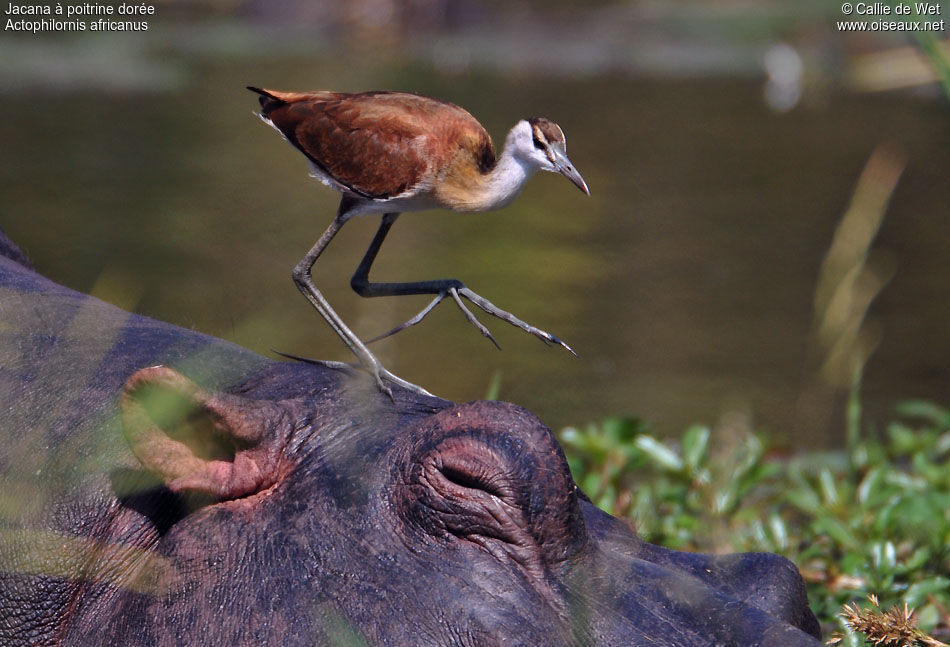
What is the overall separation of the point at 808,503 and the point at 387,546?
6.77 ft

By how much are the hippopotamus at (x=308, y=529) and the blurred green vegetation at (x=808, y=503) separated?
47.7 inches

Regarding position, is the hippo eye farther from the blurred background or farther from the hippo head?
the blurred background

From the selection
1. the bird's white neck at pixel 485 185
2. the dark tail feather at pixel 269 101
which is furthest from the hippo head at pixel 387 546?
the dark tail feather at pixel 269 101

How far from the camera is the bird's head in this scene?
2.09 m

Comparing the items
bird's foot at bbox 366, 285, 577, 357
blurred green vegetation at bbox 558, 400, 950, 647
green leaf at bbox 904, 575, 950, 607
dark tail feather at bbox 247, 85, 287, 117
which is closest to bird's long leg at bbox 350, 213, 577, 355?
bird's foot at bbox 366, 285, 577, 357

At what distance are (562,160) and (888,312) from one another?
14.1 ft

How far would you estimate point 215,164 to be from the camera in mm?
8148

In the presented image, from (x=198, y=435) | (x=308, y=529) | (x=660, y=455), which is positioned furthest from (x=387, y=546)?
(x=660, y=455)

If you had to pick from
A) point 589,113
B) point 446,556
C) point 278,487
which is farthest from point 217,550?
point 589,113

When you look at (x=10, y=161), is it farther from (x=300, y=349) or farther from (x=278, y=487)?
(x=278, y=487)

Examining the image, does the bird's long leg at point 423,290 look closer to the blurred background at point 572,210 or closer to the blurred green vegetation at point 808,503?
the blurred background at point 572,210

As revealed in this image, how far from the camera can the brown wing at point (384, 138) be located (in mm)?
2066

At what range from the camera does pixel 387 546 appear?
5.44 ft

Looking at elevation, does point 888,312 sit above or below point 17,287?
below
